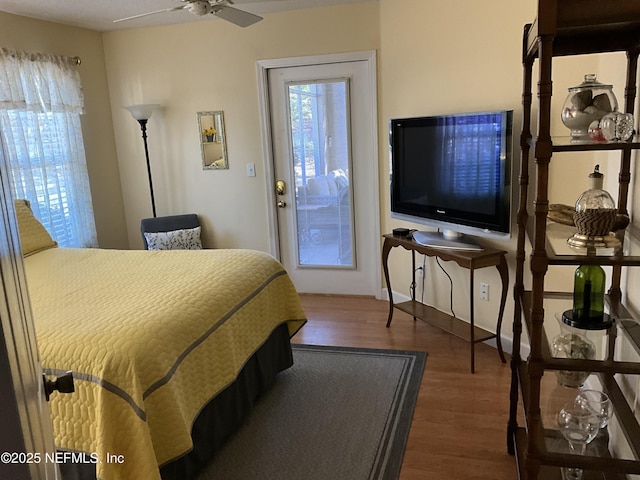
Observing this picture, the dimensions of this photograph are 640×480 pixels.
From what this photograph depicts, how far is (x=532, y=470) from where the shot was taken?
1.64 meters

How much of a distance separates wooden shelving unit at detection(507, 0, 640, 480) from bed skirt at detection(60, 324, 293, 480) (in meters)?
1.31

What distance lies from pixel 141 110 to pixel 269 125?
106 centimetres

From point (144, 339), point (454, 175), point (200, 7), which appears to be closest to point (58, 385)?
point (144, 339)

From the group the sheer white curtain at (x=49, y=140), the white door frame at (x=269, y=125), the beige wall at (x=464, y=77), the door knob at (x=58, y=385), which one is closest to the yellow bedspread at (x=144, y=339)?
the door knob at (x=58, y=385)

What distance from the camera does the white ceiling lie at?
363 cm

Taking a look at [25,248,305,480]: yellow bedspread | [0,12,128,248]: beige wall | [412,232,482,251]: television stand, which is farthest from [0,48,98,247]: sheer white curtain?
[412,232,482,251]: television stand

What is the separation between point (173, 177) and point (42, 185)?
1113 millimetres

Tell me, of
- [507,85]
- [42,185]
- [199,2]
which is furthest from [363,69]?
[42,185]

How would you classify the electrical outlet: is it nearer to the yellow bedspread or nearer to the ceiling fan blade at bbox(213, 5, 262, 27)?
the yellow bedspread

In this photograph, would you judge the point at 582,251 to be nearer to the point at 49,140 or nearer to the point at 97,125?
the point at 49,140

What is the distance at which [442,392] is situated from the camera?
9.48 feet

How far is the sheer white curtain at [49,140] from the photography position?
145 inches

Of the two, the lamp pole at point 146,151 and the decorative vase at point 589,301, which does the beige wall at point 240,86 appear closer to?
the lamp pole at point 146,151

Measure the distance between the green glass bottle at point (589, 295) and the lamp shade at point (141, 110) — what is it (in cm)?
368
